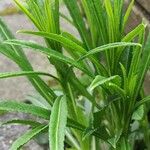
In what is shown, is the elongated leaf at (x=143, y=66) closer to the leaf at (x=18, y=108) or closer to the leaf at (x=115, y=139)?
the leaf at (x=115, y=139)

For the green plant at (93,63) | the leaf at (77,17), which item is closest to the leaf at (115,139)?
the green plant at (93,63)

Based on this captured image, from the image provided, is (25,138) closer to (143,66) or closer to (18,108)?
(18,108)

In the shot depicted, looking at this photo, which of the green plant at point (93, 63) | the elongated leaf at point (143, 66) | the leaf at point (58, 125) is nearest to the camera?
the leaf at point (58, 125)

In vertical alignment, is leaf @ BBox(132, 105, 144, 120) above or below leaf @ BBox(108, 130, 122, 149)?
above

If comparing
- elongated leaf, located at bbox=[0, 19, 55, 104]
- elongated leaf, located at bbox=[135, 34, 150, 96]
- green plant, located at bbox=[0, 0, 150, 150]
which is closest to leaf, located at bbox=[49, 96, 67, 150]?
green plant, located at bbox=[0, 0, 150, 150]

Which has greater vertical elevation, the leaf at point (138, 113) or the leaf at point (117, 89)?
the leaf at point (117, 89)

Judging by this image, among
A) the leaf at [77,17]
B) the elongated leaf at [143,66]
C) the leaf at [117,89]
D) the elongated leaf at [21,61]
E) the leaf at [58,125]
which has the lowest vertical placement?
the leaf at [58,125]

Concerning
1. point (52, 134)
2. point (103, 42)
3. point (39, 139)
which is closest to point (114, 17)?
point (103, 42)

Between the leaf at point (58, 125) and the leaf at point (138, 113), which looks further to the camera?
the leaf at point (138, 113)

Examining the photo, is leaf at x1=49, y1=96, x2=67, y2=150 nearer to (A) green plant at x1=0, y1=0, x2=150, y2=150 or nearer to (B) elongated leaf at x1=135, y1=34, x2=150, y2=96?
(A) green plant at x1=0, y1=0, x2=150, y2=150
